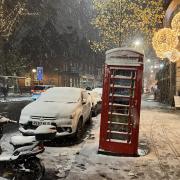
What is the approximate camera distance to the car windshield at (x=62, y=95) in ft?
39.6

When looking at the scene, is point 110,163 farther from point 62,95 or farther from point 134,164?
point 62,95

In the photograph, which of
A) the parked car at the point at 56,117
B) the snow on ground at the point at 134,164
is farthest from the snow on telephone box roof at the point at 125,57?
the parked car at the point at 56,117

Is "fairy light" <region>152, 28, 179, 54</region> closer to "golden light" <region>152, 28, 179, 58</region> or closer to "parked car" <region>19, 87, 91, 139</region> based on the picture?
"golden light" <region>152, 28, 179, 58</region>

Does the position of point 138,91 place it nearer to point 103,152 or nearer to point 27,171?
point 103,152

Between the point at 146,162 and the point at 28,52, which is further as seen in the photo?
the point at 28,52

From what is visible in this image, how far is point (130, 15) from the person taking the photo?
103 ft

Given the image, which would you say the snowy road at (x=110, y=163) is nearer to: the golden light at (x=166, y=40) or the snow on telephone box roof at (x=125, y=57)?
the snow on telephone box roof at (x=125, y=57)

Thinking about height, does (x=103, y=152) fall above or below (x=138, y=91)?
below

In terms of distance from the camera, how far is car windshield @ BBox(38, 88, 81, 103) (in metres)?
12.1

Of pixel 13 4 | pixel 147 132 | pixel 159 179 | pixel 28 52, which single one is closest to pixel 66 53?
pixel 28 52

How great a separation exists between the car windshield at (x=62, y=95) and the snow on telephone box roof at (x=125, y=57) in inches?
139

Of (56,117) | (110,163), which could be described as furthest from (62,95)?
(110,163)

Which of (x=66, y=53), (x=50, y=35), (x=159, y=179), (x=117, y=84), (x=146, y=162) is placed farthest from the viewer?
(x=66, y=53)

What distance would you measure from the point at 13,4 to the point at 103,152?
3684 centimetres
